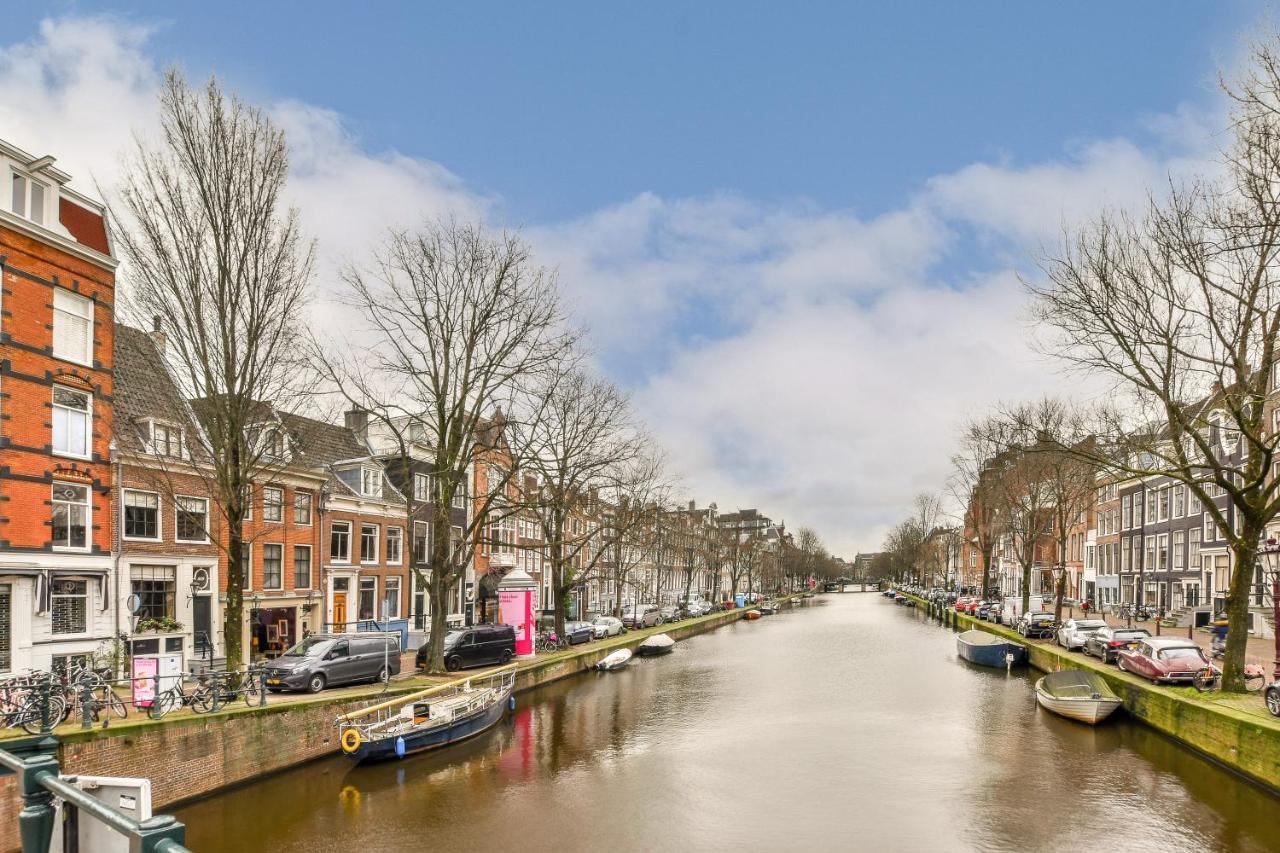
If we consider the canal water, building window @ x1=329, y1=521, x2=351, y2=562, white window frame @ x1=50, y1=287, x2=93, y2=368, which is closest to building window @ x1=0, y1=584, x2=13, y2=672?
white window frame @ x1=50, y1=287, x2=93, y2=368

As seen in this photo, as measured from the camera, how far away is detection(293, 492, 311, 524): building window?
4200 cm

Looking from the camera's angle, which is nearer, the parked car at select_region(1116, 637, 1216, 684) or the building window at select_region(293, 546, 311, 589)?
the parked car at select_region(1116, 637, 1216, 684)

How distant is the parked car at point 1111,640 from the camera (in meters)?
37.8

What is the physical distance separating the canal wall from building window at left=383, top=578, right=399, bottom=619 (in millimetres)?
35192

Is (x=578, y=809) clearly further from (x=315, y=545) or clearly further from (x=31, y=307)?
(x=315, y=545)

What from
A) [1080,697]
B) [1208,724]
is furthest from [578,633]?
[1208,724]

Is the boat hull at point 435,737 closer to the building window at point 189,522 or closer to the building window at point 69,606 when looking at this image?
the building window at point 69,606

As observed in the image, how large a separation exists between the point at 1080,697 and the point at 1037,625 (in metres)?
24.1

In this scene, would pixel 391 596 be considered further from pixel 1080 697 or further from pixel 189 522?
pixel 1080 697

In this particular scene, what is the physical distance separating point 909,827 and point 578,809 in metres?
7.64

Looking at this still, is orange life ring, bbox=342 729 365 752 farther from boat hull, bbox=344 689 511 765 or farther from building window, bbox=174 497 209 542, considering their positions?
building window, bbox=174 497 209 542

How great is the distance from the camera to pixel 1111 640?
3894 centimetres

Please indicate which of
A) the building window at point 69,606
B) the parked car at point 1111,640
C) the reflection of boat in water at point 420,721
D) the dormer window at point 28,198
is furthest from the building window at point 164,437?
the parked car at point 1111,640

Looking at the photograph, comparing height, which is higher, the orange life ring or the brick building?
the brick building
